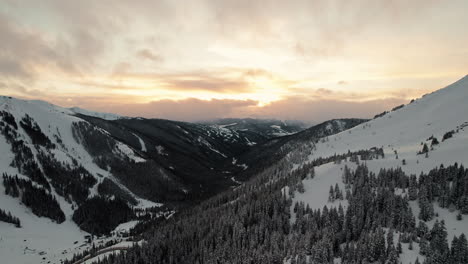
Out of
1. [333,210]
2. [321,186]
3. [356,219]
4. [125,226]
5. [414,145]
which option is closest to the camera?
[356,219]

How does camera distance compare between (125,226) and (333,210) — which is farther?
(125,226)

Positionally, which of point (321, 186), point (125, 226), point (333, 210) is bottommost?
point (125, 226)

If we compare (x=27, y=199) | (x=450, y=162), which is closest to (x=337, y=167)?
(x=450, y=162)

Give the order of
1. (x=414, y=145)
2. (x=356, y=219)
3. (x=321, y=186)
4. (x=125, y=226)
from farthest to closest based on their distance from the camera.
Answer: (x=125, y=226)
(x=414, y=145)
(x=321, y=186)
(x=356, y=219)

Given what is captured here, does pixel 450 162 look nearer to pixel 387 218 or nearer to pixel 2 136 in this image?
pixel 387 218

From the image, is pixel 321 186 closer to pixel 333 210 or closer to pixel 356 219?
pixel 333 210

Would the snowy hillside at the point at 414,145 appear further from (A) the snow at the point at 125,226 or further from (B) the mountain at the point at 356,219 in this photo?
(A) the snow at the point at 125,226

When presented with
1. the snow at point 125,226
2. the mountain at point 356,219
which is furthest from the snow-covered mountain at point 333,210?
the snow at point 125,226

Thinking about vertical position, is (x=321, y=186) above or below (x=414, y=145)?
below

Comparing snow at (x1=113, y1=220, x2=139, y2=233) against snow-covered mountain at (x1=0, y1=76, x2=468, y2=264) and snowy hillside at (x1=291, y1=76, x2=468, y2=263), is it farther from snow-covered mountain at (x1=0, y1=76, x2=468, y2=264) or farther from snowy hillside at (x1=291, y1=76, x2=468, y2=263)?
snowy hillside at (x1=291, y1=76, x2=468, y2=263)

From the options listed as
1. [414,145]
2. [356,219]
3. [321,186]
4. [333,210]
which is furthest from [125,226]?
[414,145]
